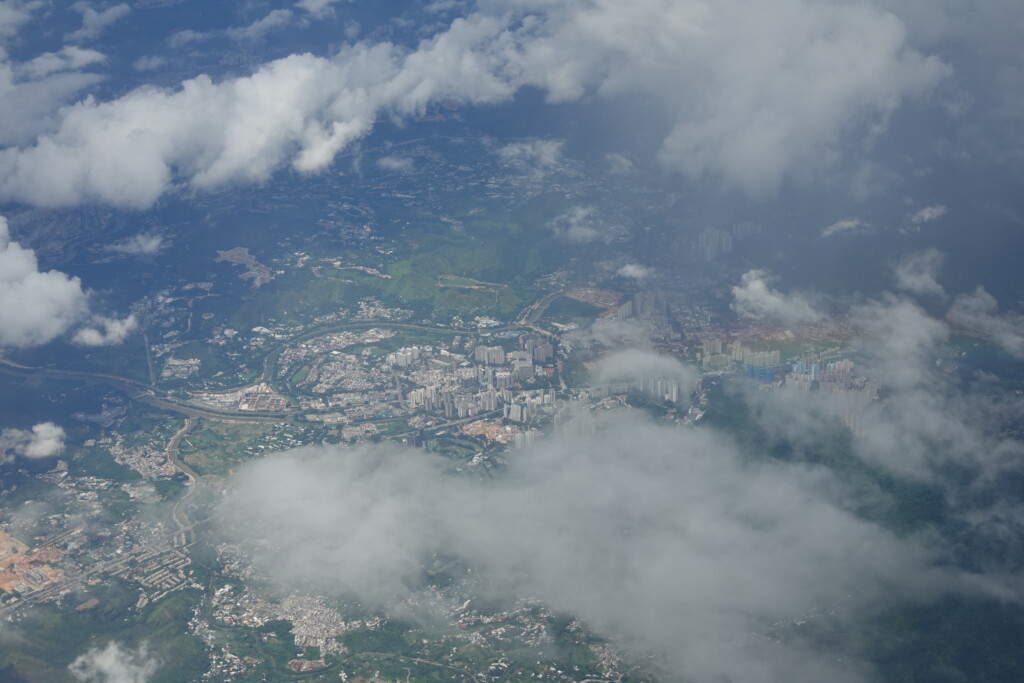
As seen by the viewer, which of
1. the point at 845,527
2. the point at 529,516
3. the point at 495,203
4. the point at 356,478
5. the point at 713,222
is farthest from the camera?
the point at 495,203

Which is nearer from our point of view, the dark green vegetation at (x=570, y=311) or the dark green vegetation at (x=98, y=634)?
the dark green vegetation at (x=98, y=634)

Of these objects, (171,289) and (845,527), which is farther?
(171,289)

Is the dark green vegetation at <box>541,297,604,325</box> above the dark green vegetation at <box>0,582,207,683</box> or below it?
above

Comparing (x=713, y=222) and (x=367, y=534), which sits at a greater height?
(x=713, y=222)

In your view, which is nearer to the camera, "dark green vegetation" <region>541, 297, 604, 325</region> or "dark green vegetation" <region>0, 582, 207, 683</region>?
"dark green vegetation" <region>0, 582, 207, 683</region>

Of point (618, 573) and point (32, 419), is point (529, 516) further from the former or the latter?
point (32, 419)

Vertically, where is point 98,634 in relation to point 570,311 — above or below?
below

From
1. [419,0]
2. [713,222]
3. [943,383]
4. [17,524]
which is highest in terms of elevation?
[419,0]

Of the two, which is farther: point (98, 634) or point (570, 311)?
point (570, 311)

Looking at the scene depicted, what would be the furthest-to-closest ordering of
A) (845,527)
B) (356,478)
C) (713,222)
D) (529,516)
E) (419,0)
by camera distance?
(419,0)
(713,222)
(356,478)
(529,516)
(845,527)

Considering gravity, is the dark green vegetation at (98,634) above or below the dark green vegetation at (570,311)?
below

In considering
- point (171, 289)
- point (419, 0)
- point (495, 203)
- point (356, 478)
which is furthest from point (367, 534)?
point (419, 0)
